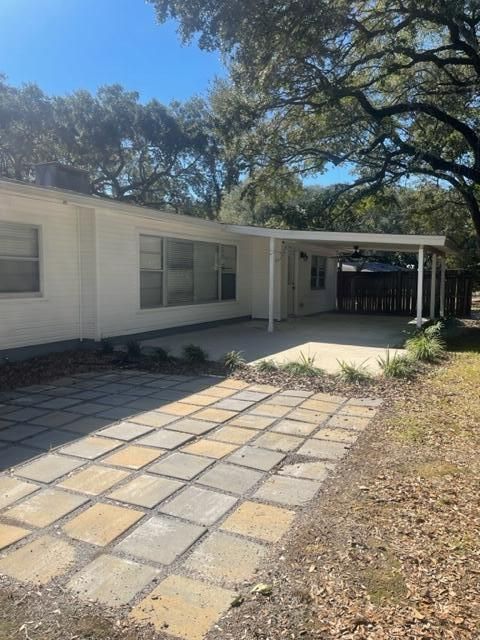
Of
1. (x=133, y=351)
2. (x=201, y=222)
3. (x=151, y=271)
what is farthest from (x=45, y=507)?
(x=201, y=222)

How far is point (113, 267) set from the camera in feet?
29.5

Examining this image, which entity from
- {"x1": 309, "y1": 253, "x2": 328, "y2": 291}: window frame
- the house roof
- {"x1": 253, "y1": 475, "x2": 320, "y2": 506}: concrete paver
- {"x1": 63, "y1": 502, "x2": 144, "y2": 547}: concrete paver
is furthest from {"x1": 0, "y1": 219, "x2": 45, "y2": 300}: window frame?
{"x1": 309, "y1": 253, "x2": 328, "y2": 291}: window frame

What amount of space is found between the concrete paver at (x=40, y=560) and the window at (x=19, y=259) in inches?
216

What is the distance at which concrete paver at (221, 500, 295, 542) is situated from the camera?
2898 millimetres

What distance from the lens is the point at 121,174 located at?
25156mm

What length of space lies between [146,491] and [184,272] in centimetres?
Result: 801

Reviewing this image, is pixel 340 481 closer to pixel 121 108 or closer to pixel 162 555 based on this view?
pixel 162 555

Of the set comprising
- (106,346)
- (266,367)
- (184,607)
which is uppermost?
(106,346)

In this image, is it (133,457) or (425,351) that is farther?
(425,351)

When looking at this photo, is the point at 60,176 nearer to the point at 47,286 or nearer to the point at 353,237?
the point at 47,286

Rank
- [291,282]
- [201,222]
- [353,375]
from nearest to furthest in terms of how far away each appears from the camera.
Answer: [353,375]
[201,222]
[291,282]

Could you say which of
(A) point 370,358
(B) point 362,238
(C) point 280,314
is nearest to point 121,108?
(C) point 280,314

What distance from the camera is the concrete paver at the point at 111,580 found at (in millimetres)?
2328

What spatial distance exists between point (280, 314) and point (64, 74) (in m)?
16.0
